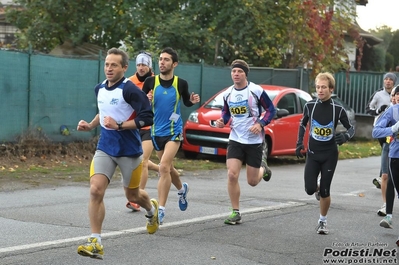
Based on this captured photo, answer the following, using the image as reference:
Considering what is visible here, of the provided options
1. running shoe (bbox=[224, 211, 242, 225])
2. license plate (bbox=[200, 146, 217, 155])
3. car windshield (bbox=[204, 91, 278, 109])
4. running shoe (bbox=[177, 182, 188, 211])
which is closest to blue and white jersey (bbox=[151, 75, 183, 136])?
running shoe (bbox=[177, 182, 188, 211])

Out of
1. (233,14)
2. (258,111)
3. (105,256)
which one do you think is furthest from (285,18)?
(105,256)

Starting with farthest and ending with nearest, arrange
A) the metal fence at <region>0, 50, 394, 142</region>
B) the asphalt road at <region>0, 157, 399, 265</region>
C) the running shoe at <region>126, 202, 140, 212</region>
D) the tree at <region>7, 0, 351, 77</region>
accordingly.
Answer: the tree at <region>7, 0, 351, 77</region> → the metal fence at <region>0, 50, 394, 142</region> → the running shoe at <region>126, 202, 140, 212</region> → the asphalt road at <region>0, 157, 399, 265</region>

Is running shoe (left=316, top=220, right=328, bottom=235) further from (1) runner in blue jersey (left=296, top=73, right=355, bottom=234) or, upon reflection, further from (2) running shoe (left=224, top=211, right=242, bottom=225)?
(2) running shoe (left=224, top=211, right=242, bottom=225)

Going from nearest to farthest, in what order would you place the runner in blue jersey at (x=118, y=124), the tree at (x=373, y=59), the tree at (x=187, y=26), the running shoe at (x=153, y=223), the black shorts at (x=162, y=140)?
the runner in blue jersey at (x=118, y=124) → the running shoe at (x=153, y=223) → the black shorts at (x=162, y=140) → the tree at (x=187, y=26) → the tree at (x=373, y=59)

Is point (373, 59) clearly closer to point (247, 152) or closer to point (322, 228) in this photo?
point (247, 152)

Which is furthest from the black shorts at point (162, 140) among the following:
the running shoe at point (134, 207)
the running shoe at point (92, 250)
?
the running shoe at point (92, 250)

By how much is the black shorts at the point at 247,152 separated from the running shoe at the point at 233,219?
2.22 ft

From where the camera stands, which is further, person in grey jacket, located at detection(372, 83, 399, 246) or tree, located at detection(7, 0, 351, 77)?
tree, located at detection(7, 0, 351, 77)

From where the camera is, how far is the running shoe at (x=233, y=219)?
31.1 ft

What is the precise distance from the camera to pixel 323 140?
9203 millimetres

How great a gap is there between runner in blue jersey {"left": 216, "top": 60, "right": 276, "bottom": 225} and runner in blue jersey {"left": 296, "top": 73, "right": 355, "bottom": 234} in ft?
2.39

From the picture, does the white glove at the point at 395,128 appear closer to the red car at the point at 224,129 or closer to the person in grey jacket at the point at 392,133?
the person in grey jacket at the point at 392,133

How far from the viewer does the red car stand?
56.2ft

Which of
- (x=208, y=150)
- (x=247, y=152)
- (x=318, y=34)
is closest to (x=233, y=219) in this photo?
(x=247, y=152)
